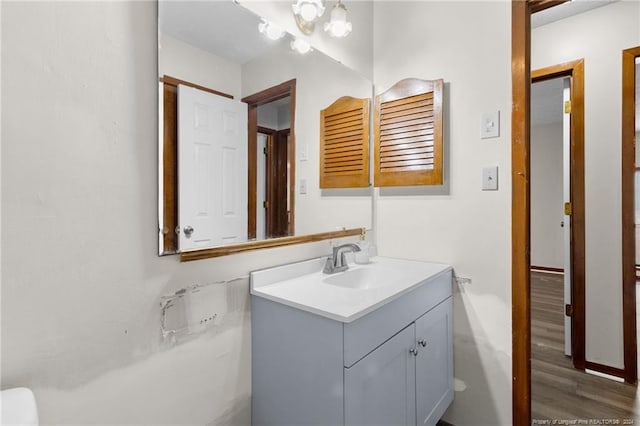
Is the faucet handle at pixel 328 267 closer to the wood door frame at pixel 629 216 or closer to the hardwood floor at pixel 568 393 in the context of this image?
the hardwood floor at pixel 568 393

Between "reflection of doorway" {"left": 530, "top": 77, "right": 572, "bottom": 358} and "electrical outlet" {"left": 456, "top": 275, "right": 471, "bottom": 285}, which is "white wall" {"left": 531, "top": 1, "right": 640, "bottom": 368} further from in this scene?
"reflection of doorway" {"left": 530, "top": 77, "right": 572, "bottom": 358}

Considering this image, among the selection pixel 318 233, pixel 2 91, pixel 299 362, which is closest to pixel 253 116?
pixel 318 233

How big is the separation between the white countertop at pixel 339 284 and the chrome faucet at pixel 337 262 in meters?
0.02

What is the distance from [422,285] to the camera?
4.39ft

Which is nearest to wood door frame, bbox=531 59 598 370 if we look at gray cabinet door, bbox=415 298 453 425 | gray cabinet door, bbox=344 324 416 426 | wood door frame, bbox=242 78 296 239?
gray cabinet door, bbox=415 298 453 425

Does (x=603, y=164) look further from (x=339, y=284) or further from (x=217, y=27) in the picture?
(x=217, y=27)

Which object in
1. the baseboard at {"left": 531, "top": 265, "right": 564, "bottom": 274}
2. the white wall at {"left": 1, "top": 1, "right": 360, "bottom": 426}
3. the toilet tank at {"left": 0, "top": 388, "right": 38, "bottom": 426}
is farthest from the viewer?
the baseboard at {"left": 531, "top": 265, "right": 564, "bottom": 274}

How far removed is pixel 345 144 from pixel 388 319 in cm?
99

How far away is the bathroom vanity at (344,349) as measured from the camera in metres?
0.96

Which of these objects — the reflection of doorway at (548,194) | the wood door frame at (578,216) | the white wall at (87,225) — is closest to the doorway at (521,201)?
the wood door frame at (578,216)

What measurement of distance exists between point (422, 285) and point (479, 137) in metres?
0.77

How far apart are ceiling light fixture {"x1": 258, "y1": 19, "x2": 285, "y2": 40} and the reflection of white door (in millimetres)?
326

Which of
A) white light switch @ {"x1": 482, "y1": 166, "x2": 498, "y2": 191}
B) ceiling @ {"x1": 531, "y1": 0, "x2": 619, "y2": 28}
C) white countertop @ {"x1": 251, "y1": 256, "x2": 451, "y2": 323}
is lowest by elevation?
white countertop @ {"x1": 251, "y1": 256, "x2": 451, "y2": 323}

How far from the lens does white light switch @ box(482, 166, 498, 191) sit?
59.1 inches
